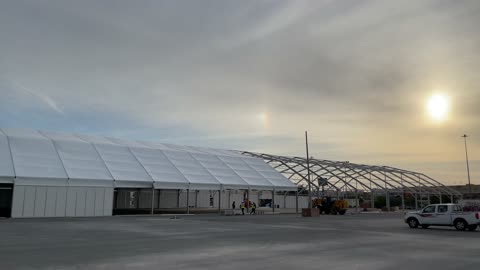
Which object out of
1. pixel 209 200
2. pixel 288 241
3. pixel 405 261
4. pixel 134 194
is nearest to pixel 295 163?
pixel 209 200

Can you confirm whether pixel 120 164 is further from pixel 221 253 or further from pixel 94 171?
pixel 221 253

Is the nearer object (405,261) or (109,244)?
(405,261)

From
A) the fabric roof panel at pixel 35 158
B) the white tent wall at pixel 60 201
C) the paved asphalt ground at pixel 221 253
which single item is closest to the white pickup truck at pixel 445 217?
the paved asphalt ground at pixel 221 253

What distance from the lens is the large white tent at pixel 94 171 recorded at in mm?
29234

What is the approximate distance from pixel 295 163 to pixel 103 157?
25740 mm

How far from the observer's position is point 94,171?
32750 mm

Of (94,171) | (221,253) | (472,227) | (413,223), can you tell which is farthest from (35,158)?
(472,227)

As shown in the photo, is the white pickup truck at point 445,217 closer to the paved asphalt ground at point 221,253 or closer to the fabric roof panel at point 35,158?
the paved asphalt ground at point 221,253

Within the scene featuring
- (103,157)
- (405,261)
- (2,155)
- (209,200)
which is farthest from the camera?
(209,200)

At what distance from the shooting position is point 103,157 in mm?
35938

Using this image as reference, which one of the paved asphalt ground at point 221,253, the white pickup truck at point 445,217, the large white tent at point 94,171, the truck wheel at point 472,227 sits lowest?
the paved asphalt ground at point 221,253

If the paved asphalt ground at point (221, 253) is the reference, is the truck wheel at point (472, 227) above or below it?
above

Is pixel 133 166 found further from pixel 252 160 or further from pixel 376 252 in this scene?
pixel 376 252

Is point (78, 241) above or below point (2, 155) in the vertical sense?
below
